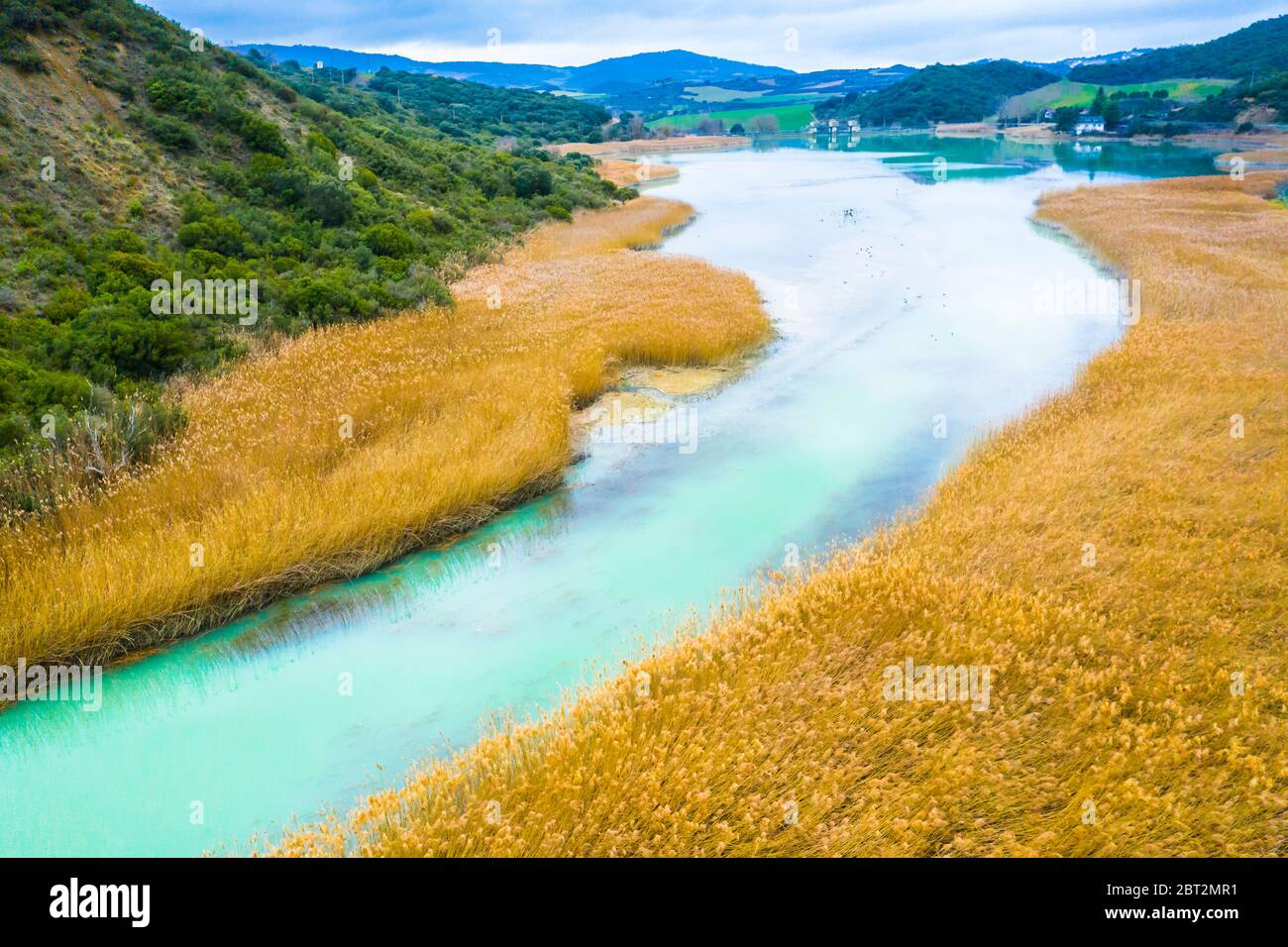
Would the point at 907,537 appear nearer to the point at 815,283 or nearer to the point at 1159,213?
the point at 815,283

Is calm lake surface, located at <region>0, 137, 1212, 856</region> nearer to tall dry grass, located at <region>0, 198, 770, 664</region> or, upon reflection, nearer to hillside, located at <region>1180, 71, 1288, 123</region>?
tall dry grass, located at <region>0, 198, 770, 664</region>

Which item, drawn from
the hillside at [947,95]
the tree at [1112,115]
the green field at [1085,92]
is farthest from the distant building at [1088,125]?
the hillside at [947,95]

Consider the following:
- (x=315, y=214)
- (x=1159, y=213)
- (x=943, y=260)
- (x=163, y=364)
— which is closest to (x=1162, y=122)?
(x=1159, y=213)

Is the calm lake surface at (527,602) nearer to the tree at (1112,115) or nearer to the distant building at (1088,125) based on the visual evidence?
the tree at (1112,115)

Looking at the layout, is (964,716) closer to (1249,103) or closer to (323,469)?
(323,469)

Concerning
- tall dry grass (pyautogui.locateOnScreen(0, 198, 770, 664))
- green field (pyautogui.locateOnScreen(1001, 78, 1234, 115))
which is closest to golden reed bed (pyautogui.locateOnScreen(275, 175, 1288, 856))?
tall dry grass (pyautogui.locateOnScreen(0, 198, 770, 664))

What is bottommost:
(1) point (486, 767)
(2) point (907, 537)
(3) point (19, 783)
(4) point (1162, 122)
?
(3) point (19, 783)
